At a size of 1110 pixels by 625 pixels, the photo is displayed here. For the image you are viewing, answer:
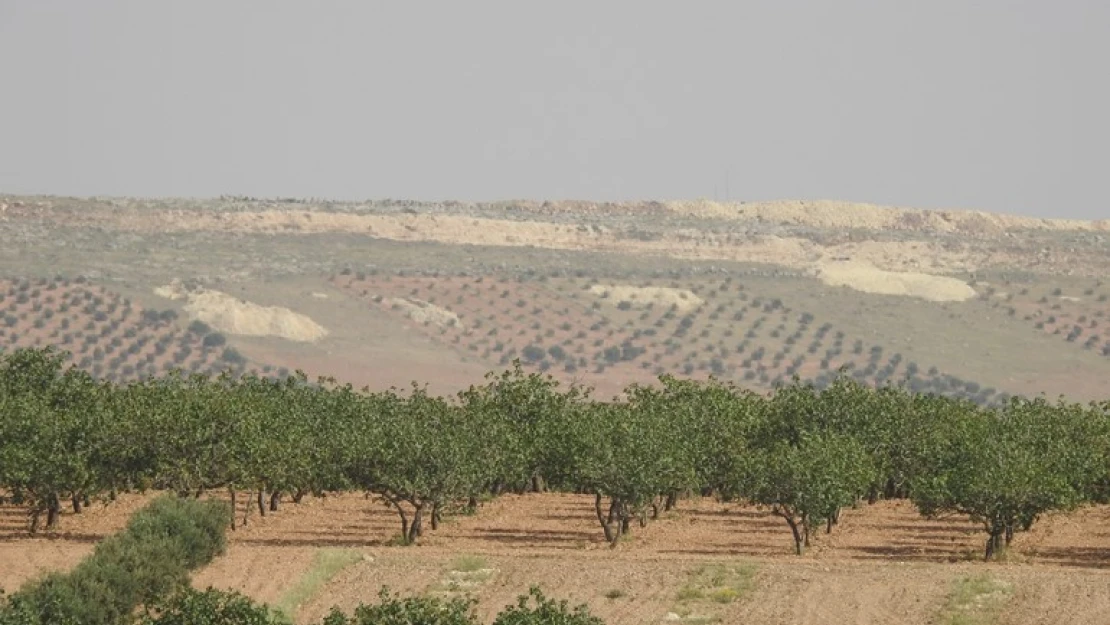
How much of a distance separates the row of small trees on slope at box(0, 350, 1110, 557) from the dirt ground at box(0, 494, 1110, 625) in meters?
1.28

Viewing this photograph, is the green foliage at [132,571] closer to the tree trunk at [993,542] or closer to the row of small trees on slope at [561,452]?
the row of small trees on slope at [561,452]

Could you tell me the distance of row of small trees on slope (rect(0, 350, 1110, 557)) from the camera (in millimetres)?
66750

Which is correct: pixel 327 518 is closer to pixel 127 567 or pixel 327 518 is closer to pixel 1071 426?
pixel 127 567

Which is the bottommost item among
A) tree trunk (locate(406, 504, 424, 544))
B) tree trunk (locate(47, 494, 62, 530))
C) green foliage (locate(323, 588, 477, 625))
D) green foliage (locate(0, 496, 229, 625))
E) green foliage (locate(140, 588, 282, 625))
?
tree trunk (locate(47, 494, 62, 530))

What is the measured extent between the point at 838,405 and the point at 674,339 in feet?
348

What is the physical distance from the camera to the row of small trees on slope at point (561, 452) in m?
66.8

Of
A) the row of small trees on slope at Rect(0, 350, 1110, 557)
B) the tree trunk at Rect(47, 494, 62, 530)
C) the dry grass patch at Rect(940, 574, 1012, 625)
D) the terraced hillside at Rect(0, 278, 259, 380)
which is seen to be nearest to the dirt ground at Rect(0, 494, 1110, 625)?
the dry grass patch at Rect(940, 574, 1012, 625)

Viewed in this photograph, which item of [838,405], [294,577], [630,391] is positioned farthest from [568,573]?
[630,391]

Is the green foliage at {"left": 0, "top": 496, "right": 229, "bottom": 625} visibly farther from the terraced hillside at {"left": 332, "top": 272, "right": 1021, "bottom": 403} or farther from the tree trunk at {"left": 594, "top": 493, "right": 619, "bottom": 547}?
the terraced hillside at {"left": 332, "top": 272, "right": 1021, "bottom": 403}

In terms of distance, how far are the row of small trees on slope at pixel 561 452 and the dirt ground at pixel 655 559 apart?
128cm

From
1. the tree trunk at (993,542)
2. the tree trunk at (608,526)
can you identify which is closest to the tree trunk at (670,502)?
the tree trunk at (608,526)

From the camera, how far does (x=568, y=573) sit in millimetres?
60969

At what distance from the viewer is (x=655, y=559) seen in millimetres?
64000

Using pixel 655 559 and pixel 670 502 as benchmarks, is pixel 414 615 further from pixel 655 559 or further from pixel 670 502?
pixel 670 502
